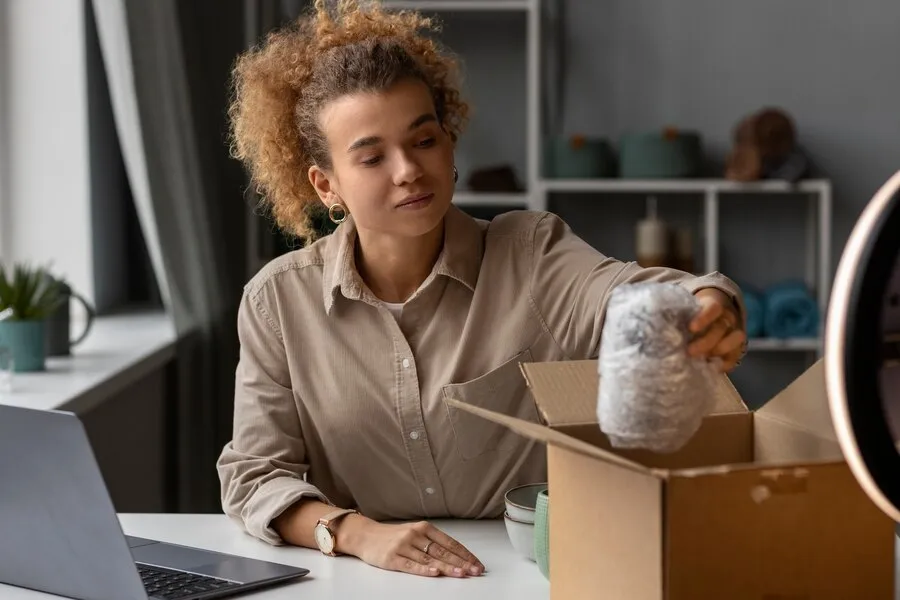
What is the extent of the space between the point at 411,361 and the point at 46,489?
620 mm

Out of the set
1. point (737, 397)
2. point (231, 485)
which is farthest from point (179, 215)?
point (737, 397)

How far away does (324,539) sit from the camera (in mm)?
1332

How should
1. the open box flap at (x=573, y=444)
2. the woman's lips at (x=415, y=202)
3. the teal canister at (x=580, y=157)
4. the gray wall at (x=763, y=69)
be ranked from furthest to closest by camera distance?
the gray wall at (x=763, y=69) < the teal canister at (x=580, y=157) < the woman's lips at (x=415, y=202) < the open box flap at (x=573, y=444)

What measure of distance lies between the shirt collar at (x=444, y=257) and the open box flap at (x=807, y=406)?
65cm

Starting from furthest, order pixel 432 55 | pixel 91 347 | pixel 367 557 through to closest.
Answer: pixel 91 347, pixel 432 55, pixel 367 557

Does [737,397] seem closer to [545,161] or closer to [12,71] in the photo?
[12,71]

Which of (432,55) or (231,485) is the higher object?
(432,55)

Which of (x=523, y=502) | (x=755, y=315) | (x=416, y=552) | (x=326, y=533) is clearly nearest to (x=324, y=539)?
(x=326, y=533)

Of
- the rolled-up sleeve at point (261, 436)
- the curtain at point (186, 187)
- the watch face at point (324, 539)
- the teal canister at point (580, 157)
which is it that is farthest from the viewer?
the teal canister at point (580, 157)

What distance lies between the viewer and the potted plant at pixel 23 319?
224 centimetres

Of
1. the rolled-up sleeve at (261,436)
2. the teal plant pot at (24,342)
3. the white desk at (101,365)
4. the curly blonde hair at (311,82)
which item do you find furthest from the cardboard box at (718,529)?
the teal plant pot at (24,342)

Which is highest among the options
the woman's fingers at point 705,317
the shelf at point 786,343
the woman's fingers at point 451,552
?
the woman's fingers at point 705,317

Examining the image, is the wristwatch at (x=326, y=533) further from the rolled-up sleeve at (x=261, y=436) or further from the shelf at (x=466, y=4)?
the shelf at (x=466, y=4)

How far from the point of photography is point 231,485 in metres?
1.50
